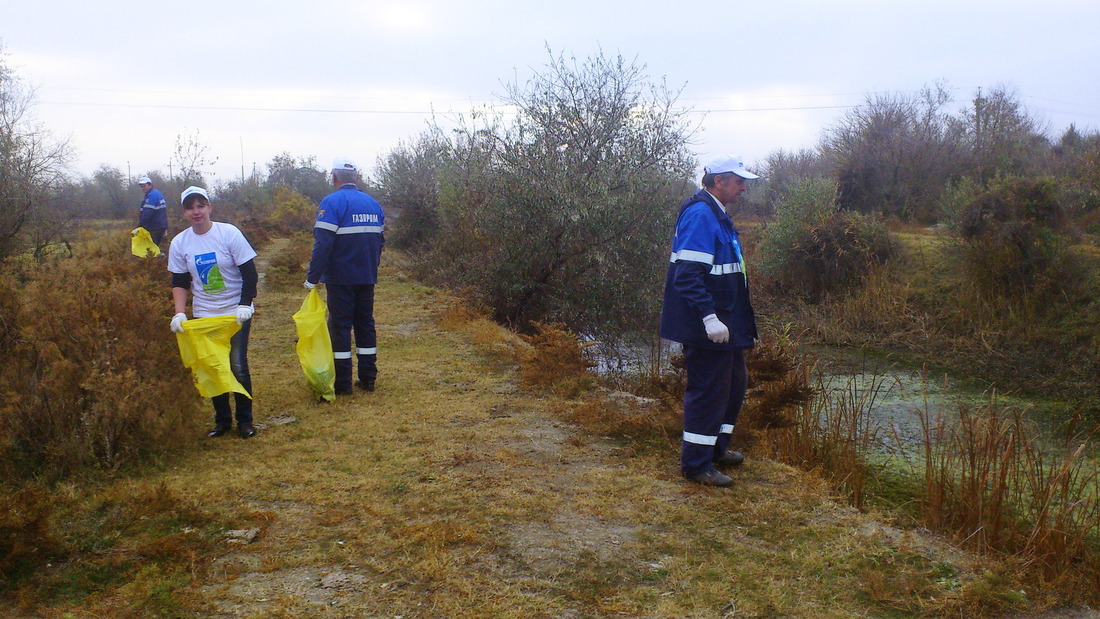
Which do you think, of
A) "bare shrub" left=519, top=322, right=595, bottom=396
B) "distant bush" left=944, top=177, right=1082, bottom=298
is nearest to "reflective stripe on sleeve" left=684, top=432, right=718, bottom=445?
"bare shrub" left=519, top=322, right=595, bottom=396

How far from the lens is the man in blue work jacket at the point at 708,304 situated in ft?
13.9

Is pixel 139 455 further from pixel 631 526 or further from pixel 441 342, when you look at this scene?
pixel 441 342

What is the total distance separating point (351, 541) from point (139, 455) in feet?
5.96

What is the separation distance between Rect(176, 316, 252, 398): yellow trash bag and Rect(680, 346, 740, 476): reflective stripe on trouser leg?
294cm

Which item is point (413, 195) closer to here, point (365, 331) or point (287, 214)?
point (287, 214)

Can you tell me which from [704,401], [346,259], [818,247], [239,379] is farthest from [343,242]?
[818,247]

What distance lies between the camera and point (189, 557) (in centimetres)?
346

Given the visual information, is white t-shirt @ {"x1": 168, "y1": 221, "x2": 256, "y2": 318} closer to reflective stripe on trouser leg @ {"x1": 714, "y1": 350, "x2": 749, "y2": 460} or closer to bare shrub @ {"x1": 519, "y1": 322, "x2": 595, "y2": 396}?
bare shrub @ {"x1": 519, "y1": 322, "x2": 595, "y2": 396}

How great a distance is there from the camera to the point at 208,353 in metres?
4.94

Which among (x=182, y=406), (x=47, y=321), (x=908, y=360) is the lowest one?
(x=908, y=360)

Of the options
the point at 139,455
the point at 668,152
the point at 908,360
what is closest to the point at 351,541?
the point at 139,455

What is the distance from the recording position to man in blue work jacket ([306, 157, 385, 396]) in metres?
6.21

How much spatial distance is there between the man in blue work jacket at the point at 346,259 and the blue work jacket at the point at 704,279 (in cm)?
295

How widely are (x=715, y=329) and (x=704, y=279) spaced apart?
0.39 metres
